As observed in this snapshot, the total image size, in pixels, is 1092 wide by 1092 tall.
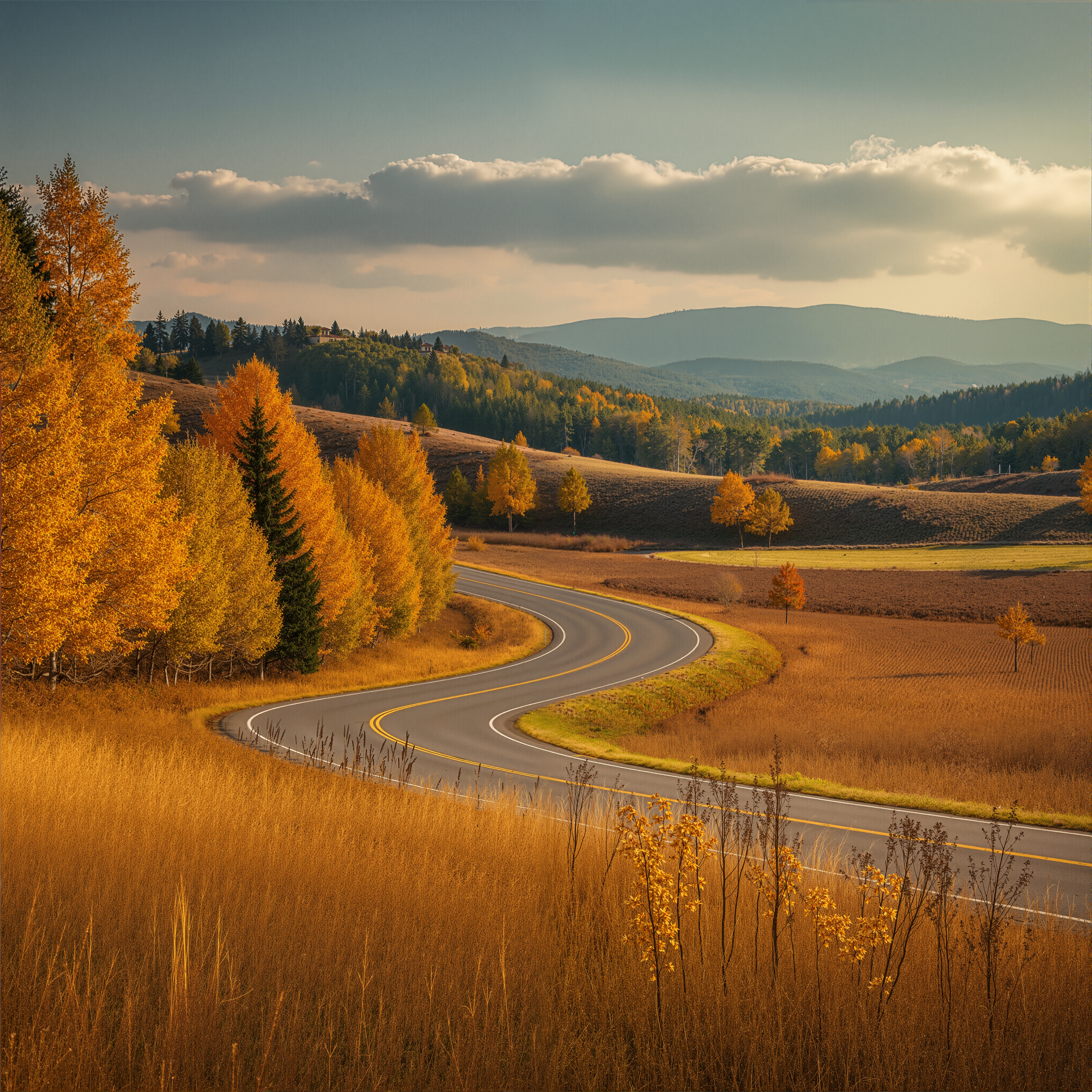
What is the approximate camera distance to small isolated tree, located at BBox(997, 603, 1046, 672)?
39.6m

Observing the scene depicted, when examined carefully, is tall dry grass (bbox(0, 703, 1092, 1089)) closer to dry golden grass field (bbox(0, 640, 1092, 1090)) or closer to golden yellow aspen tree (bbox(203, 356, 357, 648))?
dry golden grass field (bbox(0, 640, 1092, 1090))

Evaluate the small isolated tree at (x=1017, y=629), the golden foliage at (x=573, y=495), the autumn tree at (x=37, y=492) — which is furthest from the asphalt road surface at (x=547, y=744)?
the golden foliage at (x=573, y=495)

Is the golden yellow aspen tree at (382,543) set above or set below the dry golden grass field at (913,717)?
above

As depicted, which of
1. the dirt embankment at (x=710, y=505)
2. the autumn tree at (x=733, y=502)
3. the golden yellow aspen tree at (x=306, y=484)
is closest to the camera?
the golden yellow aspen tree at (x=306, y=484)

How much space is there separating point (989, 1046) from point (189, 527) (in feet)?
60.6

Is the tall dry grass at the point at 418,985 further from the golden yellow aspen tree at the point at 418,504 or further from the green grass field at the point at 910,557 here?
the green grass field at the point at 910,557

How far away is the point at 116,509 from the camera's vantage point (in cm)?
1698

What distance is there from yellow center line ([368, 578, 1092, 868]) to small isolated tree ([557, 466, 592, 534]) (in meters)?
61.8

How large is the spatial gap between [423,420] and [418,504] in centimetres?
8144

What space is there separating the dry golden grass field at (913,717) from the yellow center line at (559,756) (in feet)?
12.5

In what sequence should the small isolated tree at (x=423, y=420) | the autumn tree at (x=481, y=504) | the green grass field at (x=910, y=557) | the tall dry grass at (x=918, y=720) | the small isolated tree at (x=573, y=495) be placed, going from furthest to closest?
the small isolated tree at (x=423, y=420) < the autumn tree at (x=481, y=504) < the small isolated tree at (x=573, y=495) < the green grass field at (x=910, y=557) < the tall dry grass at (x=918, y=720)

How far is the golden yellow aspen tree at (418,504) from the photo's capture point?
45.5 meters

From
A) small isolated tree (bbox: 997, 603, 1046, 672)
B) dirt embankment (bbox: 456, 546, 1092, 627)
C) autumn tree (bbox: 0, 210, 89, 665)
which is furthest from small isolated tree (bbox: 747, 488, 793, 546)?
autumn tree (bbox: 0, 210, 89, 665)

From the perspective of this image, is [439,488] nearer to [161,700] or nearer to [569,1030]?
[161,700]
